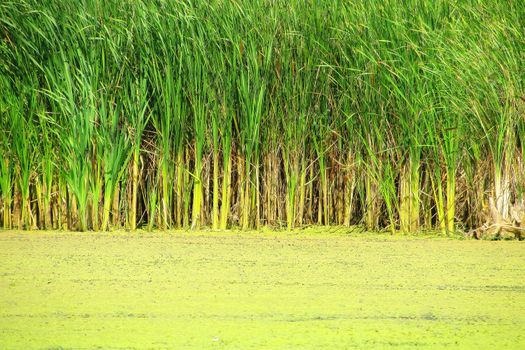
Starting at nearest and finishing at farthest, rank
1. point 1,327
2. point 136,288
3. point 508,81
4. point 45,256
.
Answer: point 1,327 → point 136,288 → point 45,256 → point 508,81

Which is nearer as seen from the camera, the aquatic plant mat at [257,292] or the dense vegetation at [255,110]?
the aquatic plant mat at [257,292]

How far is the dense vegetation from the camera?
6551 mm

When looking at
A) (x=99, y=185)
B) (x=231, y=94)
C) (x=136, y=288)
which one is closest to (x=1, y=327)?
(x=136, y=288)

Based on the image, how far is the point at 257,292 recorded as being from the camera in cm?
444

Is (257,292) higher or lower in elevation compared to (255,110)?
lower

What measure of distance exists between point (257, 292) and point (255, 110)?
2.51 meters

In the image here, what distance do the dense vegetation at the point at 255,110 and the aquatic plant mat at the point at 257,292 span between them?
1.36ft

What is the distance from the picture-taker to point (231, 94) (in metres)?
6.79

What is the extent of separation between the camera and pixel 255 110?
22.2 feet

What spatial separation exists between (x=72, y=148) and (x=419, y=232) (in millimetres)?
2220

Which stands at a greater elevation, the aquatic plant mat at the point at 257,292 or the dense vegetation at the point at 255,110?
the dense vegetation at the point at 255,110

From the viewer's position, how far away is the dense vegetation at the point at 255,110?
21.5ft

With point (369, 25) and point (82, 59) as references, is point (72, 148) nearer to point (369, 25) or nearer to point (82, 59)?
point (82, 59)

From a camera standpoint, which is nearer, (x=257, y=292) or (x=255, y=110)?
(x=257, y=292)
